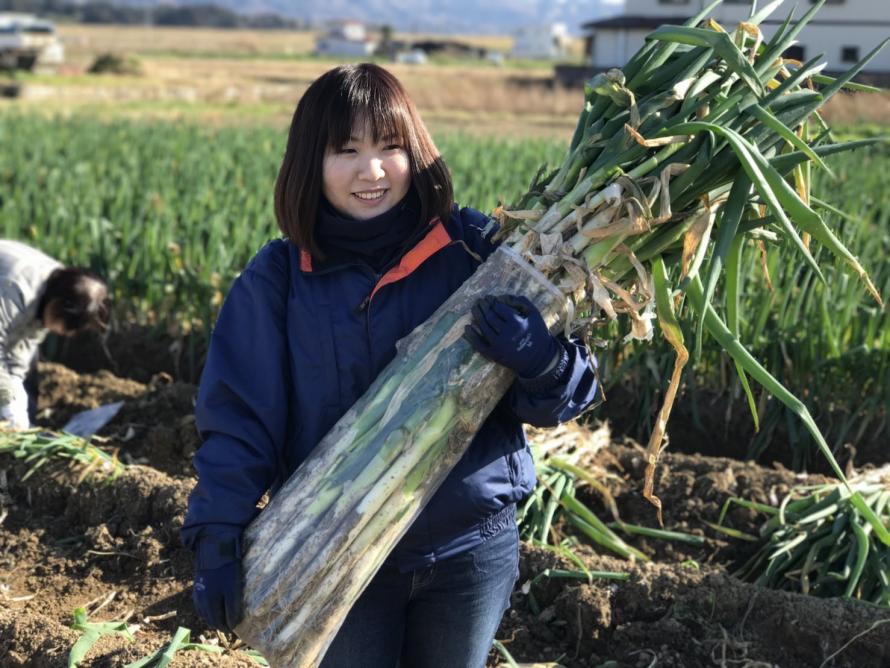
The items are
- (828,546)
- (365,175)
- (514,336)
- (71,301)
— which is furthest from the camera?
(71,301)

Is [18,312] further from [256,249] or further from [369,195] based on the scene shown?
[369,195]

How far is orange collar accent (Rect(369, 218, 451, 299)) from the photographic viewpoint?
1994 mm

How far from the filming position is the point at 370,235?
200 cm

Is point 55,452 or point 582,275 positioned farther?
point 55,452

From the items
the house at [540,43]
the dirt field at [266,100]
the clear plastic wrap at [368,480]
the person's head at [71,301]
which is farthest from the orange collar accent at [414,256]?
the house at [540,43]

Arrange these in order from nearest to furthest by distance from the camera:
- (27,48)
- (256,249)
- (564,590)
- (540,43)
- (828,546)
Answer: (564,590), (828,546), (256,249), (27,48), (540,43)

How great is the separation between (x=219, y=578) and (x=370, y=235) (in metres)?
0.65

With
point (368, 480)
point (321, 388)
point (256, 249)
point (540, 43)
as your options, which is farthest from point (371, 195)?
point (540, 43)

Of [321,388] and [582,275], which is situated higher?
[582,275]

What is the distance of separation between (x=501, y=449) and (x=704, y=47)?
32.6 inches

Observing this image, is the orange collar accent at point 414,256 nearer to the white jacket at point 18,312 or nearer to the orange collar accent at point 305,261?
the orange collar accent at point 305,261

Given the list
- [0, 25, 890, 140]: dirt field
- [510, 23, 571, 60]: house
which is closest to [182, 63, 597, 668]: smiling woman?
[0, 25, 890, 140]: dirt field

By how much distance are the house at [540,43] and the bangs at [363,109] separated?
→ 87127 millimetres

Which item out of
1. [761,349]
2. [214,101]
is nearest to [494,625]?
[761,349]
